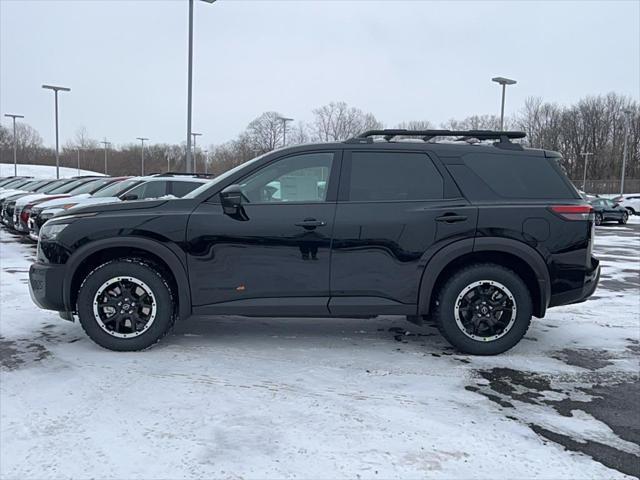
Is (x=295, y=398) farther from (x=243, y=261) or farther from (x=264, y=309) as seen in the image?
(x=243, y=261)

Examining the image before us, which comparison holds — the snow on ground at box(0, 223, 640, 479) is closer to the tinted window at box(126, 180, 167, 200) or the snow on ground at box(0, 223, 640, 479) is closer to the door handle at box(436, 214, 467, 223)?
the door handle at box(436, 214, 467, 223)

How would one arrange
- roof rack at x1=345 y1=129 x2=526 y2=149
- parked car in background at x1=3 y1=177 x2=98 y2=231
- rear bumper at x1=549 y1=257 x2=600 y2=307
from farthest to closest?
parked car in background at x1=3 y1=177 x2=98 y2=231 → roof rack at x1=345 y1=129 x2=526 y2=149 → rear bumper at x1=549 y1=257 x2=600 y2=307

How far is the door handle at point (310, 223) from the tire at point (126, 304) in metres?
1.30

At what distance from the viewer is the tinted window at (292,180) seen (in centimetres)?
480

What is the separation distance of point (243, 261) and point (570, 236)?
2.91 meters

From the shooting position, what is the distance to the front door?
466 centimetres

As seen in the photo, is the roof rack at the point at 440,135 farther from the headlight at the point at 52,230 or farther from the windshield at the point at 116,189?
the windshield at the point at 116,189

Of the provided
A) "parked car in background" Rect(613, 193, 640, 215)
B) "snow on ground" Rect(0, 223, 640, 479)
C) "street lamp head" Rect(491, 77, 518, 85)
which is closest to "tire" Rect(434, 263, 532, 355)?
"snow on ground" Rect(0, 223, 640, 479)

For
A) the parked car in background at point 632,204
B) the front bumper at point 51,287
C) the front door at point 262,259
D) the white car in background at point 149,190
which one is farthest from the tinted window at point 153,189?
the parked car in background at point 632,204

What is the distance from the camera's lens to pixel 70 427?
10.8ft

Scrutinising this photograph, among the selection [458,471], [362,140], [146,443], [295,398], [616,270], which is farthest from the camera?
[616,270]

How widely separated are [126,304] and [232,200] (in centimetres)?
131

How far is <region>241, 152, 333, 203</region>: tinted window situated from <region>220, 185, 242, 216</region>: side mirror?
150 millimetres

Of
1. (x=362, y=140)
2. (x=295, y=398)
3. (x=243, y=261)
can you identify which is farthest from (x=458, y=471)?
(x=362, y=140)
